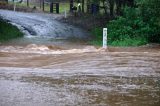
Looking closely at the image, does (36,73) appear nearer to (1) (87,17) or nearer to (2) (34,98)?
(2) (34,98)

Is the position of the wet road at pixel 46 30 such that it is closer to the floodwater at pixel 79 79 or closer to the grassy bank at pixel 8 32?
the grassy bank at pixel 8 32

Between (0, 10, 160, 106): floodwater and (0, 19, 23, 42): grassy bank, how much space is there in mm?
11499

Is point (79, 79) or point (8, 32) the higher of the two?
point (8, 32)

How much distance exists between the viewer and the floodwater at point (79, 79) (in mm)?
10484

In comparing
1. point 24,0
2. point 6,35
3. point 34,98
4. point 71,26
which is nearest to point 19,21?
point 71,26

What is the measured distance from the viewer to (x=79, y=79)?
43.8ft

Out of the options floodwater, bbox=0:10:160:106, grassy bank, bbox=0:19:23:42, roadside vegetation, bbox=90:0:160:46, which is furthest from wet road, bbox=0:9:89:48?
floodwater, bbox=0:10:160:106

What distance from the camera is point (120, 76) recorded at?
1396cm

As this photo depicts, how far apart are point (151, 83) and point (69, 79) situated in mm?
2293

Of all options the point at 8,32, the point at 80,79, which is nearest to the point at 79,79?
the point at 80,79

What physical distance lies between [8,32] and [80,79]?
21.0m

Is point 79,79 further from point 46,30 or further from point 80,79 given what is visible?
point 46,30

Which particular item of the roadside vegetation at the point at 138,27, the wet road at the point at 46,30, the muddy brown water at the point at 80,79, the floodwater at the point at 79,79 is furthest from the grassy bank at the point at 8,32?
the muddy brown water at the point at 80,79

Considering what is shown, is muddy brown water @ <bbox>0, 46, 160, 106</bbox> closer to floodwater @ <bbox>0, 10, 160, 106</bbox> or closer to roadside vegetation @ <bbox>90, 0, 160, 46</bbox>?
floodwater @ <bbox>0, 10, 160, 106</bbox>
